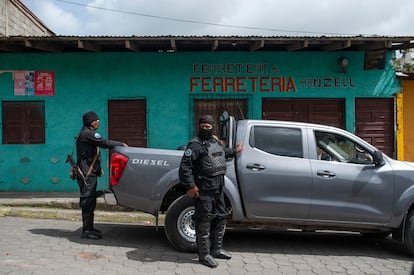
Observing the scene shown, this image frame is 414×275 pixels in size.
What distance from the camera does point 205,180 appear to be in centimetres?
527

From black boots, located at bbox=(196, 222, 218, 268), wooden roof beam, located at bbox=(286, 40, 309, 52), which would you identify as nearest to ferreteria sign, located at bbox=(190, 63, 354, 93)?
wooden roof beam, located at bbox=(286, 40, 309, 52)

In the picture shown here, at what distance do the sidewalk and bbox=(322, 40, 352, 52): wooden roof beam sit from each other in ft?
17.5

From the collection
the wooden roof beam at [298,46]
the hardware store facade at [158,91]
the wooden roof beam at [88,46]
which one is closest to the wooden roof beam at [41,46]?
the hardware store facade at [158,91]

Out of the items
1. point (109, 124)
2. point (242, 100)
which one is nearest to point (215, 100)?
point (242, 100)

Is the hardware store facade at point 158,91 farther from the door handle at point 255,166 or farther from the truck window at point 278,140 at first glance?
the door handle at point 255,166

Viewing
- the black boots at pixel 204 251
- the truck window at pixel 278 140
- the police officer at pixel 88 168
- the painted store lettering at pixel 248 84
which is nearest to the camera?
the black boots at pixel 204 251

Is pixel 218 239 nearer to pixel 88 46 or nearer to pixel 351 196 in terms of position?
pixel 351 196

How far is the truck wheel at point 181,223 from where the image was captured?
5.70m

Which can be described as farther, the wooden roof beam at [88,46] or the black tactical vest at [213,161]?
the wooden roof beam at [88,46]

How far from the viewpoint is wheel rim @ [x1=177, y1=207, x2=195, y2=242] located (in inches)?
Result: 226

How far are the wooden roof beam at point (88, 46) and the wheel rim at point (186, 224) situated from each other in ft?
17.3

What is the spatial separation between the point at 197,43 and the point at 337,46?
307cm

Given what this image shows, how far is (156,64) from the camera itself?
10.5m

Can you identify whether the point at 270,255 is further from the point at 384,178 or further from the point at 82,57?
the point at 82,57
